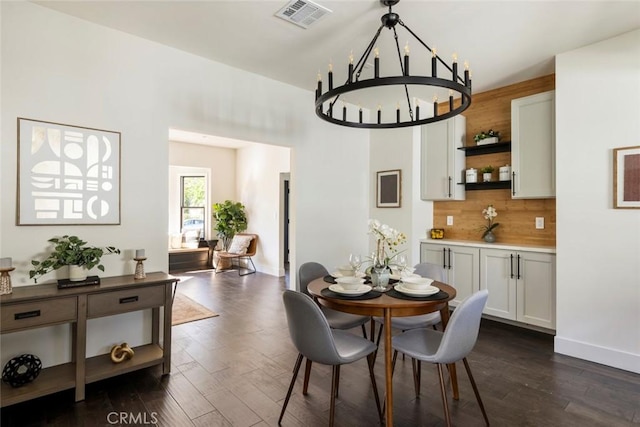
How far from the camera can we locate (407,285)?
2.24m

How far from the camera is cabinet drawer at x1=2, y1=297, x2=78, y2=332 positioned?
2.11 m

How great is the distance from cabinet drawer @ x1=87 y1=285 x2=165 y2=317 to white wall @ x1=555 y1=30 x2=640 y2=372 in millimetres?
3735

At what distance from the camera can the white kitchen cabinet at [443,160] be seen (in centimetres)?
444

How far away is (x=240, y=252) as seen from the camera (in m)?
7.11

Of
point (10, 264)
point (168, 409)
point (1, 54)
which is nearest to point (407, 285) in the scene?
point (168, 409)

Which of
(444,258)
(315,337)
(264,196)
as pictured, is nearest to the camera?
(315,337)

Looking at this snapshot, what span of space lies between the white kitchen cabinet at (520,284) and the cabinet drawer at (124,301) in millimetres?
3533

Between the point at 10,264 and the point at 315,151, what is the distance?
11.1ft

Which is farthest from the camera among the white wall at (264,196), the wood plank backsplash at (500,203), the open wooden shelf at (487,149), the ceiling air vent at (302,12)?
the white wall at (264,196)

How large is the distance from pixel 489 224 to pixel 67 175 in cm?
459

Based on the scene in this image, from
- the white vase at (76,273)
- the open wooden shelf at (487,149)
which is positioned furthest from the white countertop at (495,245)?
the white vase at (76,273)

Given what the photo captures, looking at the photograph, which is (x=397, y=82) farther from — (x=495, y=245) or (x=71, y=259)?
(x=495, y=245)

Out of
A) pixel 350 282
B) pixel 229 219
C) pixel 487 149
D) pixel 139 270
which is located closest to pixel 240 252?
pixel 229 219

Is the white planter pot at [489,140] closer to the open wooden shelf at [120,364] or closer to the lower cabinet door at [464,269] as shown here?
→ the lower cabinet door at [464,269]
